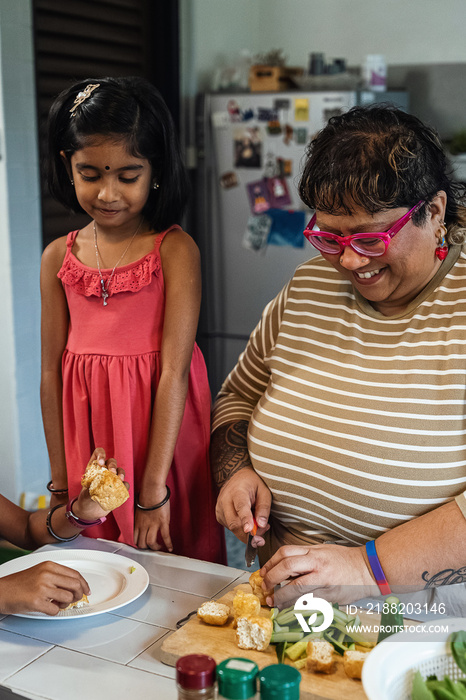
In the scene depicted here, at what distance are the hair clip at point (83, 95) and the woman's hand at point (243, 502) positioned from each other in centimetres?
80

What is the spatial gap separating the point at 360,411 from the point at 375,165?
417mm

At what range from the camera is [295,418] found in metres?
1.43

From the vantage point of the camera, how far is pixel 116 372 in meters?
1.63

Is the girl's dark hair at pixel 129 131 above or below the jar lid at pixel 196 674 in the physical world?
above

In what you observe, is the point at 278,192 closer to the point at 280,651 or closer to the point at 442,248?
the point at 442,248

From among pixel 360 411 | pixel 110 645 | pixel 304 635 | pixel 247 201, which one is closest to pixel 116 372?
pixel 360 411

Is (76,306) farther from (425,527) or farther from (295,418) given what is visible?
(425,527)

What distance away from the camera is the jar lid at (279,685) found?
802 millimetres

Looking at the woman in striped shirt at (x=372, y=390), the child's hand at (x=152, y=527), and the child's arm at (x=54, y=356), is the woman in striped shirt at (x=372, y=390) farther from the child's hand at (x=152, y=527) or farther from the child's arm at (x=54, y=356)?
the child's arm at (x=54, y=356)

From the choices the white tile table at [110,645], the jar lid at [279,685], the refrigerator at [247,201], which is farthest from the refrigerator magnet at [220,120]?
the jar lid at [279,685]

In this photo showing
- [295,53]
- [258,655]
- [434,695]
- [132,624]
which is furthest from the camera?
[295,53]

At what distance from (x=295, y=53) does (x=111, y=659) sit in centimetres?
330

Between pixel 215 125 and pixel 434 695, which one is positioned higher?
pixel 215 125

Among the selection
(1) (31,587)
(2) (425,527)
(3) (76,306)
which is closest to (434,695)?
(2) (425,527)
